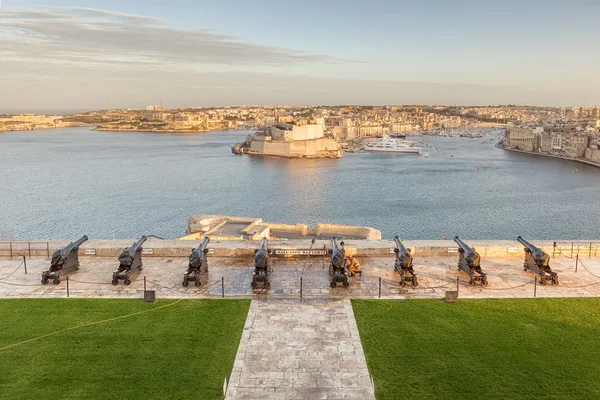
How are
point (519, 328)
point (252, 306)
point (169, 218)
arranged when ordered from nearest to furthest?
point (519, 328)
point (252, 306)
point (169, 218)

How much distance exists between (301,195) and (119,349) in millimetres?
38225

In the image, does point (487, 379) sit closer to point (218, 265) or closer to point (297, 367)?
point (297, 367)

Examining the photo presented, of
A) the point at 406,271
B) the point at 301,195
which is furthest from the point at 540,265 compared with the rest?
the point at 301,195

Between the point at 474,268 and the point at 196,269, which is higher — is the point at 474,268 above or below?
above

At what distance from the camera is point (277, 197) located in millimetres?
43594

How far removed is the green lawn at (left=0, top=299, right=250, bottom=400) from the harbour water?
806 inches

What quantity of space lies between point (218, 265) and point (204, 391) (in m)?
4.66

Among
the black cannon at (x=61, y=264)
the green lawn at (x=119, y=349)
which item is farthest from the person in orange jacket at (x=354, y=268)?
the black cannon at (x=61, y=264)

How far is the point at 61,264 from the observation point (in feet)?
29.7

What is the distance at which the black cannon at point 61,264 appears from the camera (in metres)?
8.87

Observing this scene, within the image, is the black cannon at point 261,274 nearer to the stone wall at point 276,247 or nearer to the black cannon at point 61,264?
the stone wall at point 276,247

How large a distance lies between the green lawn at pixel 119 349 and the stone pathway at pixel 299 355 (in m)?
0.24

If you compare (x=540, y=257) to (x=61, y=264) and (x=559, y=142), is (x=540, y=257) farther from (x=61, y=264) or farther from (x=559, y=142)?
(x=559, y=142)

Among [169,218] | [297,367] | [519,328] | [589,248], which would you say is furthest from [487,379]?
[169,218]
